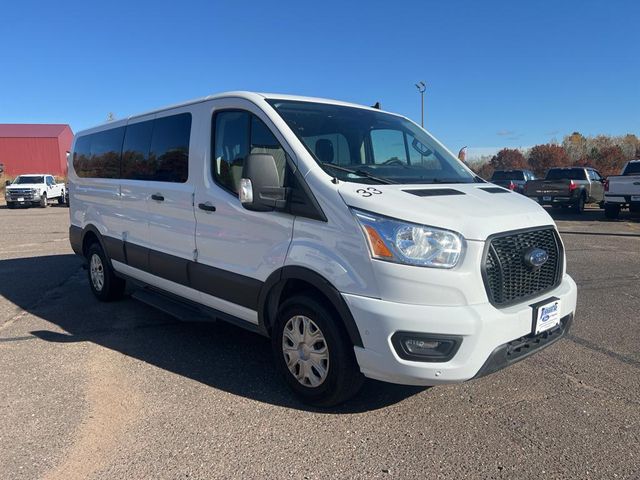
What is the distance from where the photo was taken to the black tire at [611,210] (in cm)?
1759

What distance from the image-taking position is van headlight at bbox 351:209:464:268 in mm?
2977

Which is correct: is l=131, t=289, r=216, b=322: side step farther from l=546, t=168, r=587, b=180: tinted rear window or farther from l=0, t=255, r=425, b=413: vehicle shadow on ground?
l=546, t=168, r=587, b=180: tinted rear window

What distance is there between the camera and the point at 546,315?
3.33m

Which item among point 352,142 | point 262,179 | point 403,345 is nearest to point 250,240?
point 262,179

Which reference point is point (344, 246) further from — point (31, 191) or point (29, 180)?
point (29, 180)

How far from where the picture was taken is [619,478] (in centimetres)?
271

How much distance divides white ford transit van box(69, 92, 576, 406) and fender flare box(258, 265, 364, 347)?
0.01 meters

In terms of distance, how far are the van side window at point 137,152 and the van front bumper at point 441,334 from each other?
3.17 meters

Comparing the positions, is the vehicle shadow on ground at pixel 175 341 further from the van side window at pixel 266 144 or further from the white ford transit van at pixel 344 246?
the van side window at pixel 266 144

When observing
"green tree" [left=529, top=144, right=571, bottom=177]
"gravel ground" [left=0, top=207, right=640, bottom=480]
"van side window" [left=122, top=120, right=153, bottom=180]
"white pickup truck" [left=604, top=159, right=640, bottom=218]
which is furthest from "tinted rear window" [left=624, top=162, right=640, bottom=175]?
"green tree" [left=529, top=144, right=571, bottom=177]

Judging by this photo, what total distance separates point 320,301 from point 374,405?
87cm

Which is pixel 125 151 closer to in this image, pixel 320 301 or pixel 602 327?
pixel 320 301

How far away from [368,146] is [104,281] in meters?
4.01

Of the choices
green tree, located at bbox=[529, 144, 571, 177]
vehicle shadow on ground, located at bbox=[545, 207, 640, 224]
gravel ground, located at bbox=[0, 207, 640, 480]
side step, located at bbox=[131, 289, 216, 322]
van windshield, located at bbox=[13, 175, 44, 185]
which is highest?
green tree, located at bbox=[529, 144, 571, 177]
